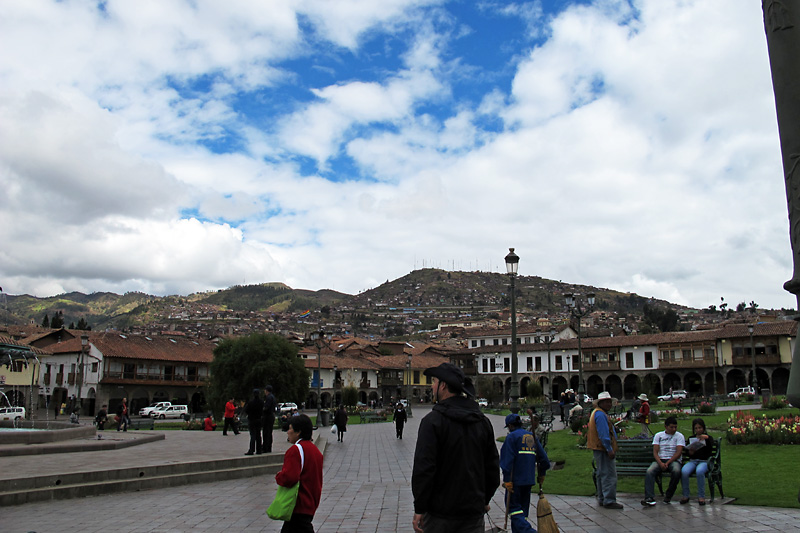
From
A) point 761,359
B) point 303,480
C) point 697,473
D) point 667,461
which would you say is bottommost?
point 697,473

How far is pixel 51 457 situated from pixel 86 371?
41.4m

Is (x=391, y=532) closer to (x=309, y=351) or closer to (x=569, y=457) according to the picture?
(x=569, y=457)

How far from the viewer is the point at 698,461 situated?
24.5 ft

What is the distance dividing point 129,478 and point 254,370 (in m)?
30.5

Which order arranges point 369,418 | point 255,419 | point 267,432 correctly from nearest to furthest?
point 255,419, point 267,432, point 369,418

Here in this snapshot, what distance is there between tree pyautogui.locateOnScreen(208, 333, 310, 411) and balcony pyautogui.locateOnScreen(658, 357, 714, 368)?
102ft

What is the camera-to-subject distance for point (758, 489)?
25.6ft

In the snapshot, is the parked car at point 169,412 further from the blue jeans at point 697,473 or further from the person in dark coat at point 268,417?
the blue jeans at point 697,473

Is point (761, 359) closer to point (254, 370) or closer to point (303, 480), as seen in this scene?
point (254, 370)

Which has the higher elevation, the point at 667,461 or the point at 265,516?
the point at 667,461

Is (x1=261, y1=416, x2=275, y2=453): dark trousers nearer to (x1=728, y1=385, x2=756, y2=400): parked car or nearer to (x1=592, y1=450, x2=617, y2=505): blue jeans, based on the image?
(x1=592, y1=450, x2=617, y2=505): blue jeans

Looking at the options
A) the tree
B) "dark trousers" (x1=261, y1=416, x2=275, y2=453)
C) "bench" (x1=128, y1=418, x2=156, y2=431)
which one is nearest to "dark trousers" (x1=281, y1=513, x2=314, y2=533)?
"dark trousers" (x1=261, y1=416, x2=275, y2=453)

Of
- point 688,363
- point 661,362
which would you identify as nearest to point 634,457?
point 688,363

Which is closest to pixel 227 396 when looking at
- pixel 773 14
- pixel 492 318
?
pixel 773 14
